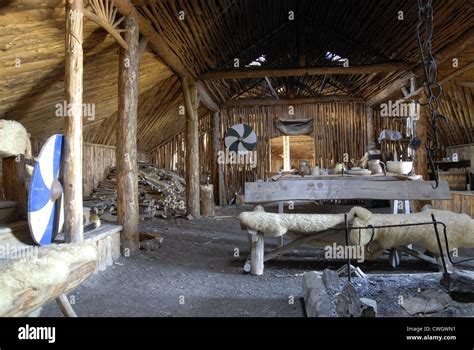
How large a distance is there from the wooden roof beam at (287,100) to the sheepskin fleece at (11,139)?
846cm

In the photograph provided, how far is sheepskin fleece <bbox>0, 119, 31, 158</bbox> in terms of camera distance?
4348 mm

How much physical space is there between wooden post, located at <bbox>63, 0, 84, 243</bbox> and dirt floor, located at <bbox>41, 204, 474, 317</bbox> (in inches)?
27.8

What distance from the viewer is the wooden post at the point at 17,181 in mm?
4285

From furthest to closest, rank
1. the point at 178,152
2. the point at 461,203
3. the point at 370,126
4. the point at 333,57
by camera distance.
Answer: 1. the point at 178,152
2. the point at 370,126
3. the point at 333,57
4. the point at 461,203

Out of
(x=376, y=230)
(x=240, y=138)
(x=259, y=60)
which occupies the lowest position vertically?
(x=376, y=230)

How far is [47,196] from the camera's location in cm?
366

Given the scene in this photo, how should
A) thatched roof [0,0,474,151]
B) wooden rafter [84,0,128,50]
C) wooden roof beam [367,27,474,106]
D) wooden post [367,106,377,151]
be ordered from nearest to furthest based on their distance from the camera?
wooden rafter [84,0,128,50]
thatched roof [0,0,474,151]
wooden roof beam [367,27,474,106]
wooden post [367,106,377,151]

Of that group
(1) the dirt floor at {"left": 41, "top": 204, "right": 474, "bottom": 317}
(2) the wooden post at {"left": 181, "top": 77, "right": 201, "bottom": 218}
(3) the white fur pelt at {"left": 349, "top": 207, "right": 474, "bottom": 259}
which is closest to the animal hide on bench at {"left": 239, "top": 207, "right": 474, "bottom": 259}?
(3) the white fur pelt at {"left": 349, "top": 207, "right": 474, "bottom": 259}

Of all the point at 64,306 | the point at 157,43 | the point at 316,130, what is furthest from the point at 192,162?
the point at 64,306

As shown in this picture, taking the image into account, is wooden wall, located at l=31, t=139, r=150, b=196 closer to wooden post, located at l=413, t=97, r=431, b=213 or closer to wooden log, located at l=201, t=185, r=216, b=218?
wooden log, located at l=201, t=185, r=216, b=218

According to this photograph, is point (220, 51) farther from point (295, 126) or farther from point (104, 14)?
point (104, 14)

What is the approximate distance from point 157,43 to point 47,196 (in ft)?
12.1
